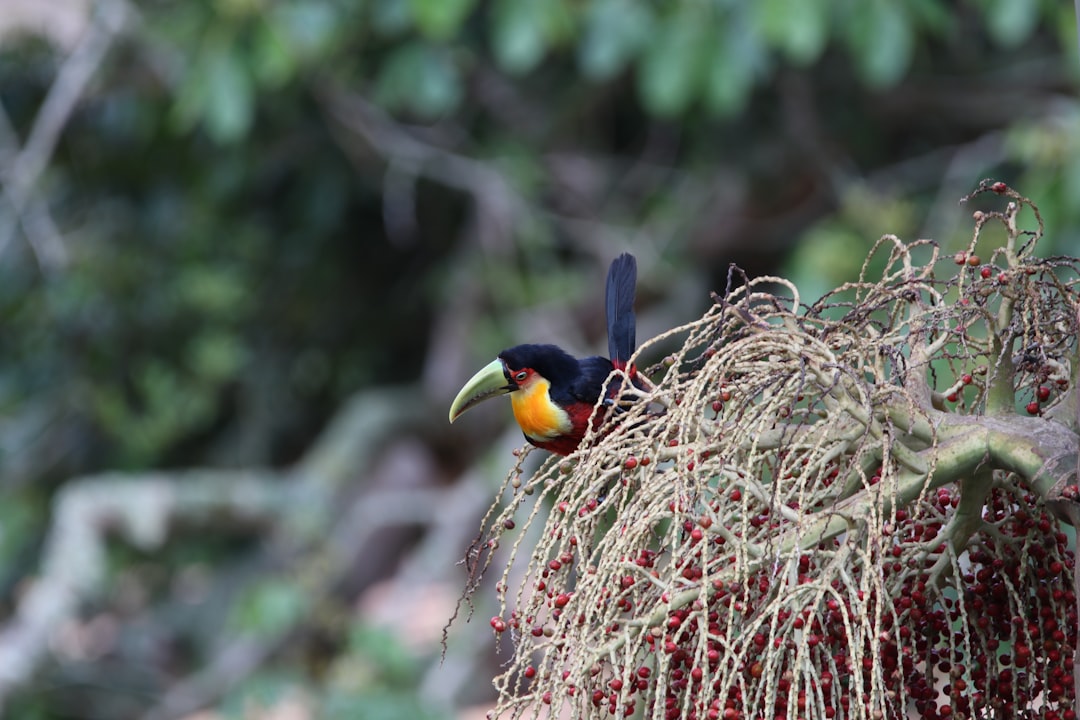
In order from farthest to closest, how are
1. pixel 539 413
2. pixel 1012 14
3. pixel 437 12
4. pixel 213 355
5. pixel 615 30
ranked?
pixel 213 355
pixel 615 30
pixel 437 12
pixel 1012 14
pixel 539 413

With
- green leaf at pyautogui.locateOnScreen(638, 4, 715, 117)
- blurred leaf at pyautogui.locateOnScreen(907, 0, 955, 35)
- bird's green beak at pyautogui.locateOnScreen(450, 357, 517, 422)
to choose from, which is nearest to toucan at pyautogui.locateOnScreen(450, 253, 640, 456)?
bird's green beak at pyautogui.locateOnScreen(450, 357, 517, 422)

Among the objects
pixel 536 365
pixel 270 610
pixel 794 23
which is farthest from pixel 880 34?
pixel 270 610

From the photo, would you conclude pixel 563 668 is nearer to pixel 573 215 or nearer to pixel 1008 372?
pixel 1008 372

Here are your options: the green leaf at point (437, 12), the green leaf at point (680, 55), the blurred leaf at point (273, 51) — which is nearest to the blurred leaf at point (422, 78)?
the blurred leaf at point (273, 51)

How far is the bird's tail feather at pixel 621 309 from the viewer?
6.87 ft

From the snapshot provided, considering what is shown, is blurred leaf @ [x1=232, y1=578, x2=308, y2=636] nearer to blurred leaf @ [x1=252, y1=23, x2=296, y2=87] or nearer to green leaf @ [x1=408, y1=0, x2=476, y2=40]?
blurred leaf @ [x1=252, y1=23, x2=296, y2=87]

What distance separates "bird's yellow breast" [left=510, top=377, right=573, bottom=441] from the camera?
74.5 inches

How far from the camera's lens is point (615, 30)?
408 cm

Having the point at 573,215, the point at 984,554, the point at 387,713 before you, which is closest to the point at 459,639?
the point at 387,713

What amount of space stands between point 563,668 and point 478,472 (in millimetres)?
3952

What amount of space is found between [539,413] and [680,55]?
2291mm

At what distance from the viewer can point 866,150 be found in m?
5.31

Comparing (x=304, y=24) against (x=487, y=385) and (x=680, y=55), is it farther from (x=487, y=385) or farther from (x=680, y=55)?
(x=487, y=385)

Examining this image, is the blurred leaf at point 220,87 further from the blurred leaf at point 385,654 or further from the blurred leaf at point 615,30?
the blurred leaf at point 385,654
